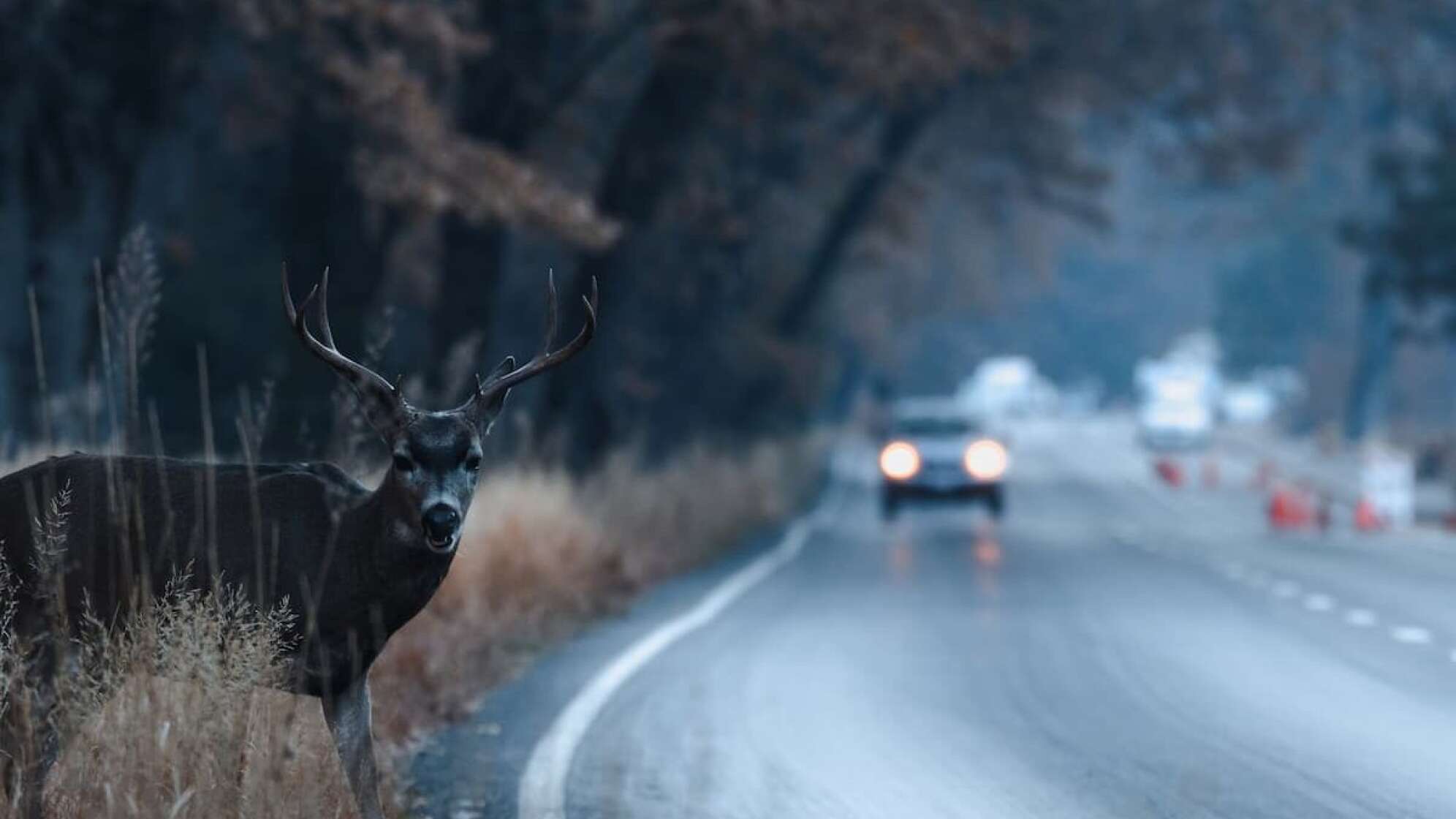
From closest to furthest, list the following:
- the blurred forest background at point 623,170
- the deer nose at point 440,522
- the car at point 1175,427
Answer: the deer nose at point 440,522 < the blurred forest background at point 623,170 < the car at point 1175,427

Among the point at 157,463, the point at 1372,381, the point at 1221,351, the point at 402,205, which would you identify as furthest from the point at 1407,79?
the point at 1221,351

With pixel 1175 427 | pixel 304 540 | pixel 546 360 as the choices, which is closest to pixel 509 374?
pixel 546 360

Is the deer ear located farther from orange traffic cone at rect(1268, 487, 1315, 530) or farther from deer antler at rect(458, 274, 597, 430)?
orange traffic cone at rect(1268, 487, 1315, 530)

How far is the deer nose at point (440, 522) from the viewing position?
9.39 metres

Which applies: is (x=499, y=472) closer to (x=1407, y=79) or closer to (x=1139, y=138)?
(x=1139, y=138)

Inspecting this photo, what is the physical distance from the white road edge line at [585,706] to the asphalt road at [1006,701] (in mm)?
62

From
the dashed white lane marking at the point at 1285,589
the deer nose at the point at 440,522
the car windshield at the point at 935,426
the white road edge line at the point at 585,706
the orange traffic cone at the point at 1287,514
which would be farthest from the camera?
the car windshield at the point at 935,426

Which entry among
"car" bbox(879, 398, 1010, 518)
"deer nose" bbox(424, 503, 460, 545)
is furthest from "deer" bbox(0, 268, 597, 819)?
"car" bbox(879, 398, 1010, 518)

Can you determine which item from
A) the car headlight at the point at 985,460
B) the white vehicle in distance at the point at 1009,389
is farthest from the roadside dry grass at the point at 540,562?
the white vehicle in distance at the point at 1009,389

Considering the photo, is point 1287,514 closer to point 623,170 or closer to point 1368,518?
point 1368,518

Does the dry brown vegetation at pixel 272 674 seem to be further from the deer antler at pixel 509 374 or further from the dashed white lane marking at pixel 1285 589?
the dashed white lane marking at pixel 1285 589

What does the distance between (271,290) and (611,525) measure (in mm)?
10377

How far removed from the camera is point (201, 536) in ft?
32.2

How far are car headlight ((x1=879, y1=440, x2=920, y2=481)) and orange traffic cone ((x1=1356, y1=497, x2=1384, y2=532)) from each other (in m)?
6.60
